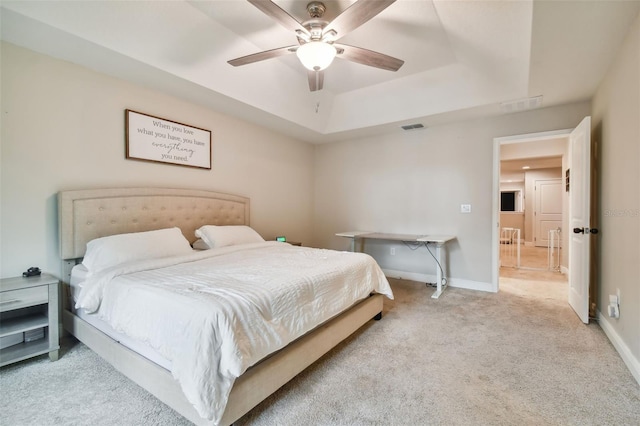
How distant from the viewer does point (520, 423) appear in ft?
4.94

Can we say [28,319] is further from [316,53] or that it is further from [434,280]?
[434,280]

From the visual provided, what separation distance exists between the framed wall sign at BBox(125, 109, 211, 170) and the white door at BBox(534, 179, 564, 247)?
8.66 metres

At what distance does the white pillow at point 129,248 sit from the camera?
2246 millimetres

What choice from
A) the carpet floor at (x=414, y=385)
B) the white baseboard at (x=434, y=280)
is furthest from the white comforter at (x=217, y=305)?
the white baseboard at (x=434, y=280)

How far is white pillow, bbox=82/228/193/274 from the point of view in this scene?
2.25 metres

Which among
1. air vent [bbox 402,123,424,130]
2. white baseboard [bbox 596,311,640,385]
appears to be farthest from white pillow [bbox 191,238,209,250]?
white baseboard [bbox 596,311,640,385]

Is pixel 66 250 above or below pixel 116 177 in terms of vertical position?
below

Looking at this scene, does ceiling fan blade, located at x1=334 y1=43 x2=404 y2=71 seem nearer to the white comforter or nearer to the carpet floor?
the white comforter

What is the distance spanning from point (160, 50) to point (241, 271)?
2040 mm

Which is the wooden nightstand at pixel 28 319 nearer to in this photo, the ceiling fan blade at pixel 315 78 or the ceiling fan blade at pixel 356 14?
the ceiling fan blade at pixel 315 78

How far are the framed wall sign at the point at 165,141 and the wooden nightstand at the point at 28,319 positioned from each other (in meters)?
1.34

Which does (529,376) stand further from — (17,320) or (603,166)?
(17,320)

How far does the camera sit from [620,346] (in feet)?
7.09

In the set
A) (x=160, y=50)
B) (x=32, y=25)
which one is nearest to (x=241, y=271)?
(x=160, y=50)
